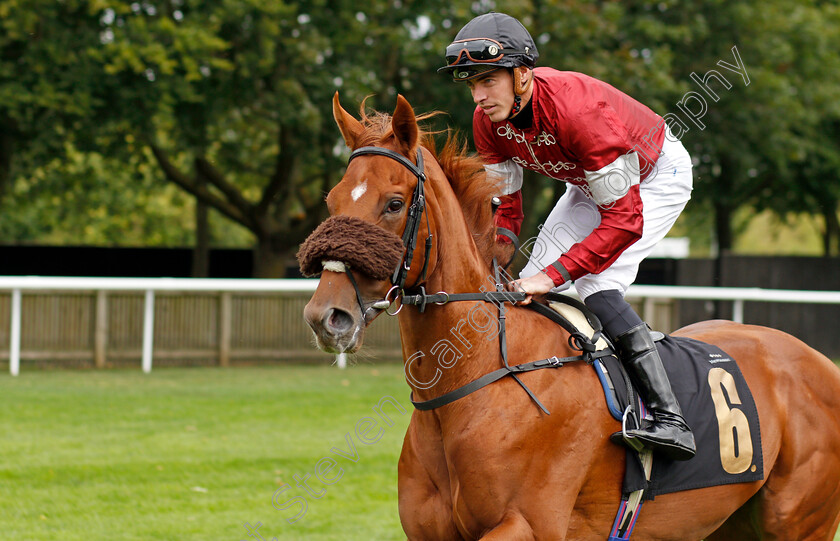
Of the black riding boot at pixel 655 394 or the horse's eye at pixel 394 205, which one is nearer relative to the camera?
the horse's eye at pixel 394 205

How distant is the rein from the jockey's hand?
22 millimetres

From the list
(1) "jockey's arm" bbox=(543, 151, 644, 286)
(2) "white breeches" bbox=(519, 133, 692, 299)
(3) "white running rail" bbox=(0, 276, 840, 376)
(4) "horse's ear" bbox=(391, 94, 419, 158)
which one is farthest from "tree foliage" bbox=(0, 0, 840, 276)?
(4) "horse's ear" bbox=(391, 94, 419, 158)

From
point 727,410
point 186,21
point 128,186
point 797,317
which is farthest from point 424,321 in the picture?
point 128,186

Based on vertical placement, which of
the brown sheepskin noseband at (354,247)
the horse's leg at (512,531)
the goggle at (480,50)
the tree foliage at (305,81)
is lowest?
the horse's leg at (512,531)

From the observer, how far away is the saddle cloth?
3098 millimetres

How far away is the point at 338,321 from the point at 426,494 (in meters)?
0.79

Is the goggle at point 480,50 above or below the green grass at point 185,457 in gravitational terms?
above

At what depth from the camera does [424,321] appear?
2824 mm

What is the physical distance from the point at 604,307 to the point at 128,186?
16076mm

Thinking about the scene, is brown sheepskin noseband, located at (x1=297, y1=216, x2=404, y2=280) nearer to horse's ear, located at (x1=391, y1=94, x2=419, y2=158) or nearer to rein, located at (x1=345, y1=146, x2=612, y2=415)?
rein, located at (x1=345, y1=146, x2=612, y2=415)

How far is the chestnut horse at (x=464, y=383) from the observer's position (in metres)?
2.61

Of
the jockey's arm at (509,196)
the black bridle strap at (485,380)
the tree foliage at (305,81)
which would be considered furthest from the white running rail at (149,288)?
the black bridle strap at (485,380)

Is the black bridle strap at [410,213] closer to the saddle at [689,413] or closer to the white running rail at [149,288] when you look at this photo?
the saddle at [689,413]

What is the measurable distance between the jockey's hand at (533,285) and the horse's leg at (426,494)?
1.87 ft
